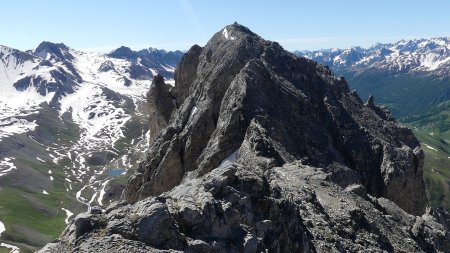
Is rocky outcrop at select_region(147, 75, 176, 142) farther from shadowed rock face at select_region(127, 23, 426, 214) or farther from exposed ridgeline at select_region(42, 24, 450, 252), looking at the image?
shadowed rock face at select_region(127, 23, 426, 214)

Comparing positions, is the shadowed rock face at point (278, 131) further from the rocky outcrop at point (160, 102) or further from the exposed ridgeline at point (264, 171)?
the rocky outcrop at point (160, 102)

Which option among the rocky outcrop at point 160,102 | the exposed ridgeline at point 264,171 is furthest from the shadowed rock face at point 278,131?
the rocky outcrop at point 160,102

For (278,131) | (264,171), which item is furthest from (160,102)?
(264,171)

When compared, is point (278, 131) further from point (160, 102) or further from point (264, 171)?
point (160, 102)

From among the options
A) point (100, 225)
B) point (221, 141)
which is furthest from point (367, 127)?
point (100, 225)

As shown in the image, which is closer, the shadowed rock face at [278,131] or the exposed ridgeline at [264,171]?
the exposed ridgeline at [264,171]

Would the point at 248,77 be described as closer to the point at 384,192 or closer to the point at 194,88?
the point at 194,88

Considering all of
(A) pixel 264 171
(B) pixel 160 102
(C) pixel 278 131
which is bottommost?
(A) pixel 264 171

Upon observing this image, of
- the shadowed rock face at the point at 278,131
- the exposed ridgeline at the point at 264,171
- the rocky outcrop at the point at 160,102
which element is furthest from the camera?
the rocky outcrop at the point at 160,102

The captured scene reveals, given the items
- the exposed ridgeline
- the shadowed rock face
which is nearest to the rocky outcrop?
the exposed ridgeline
